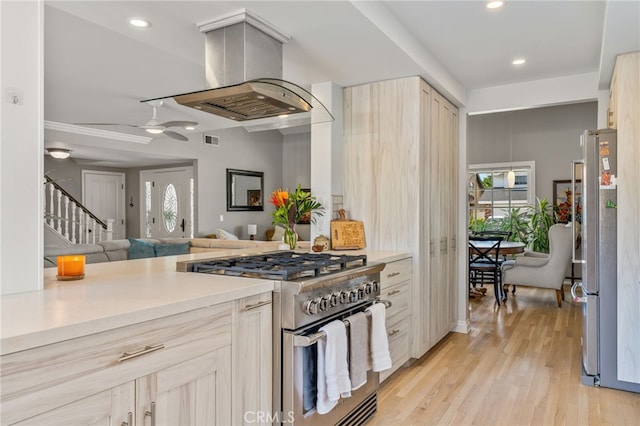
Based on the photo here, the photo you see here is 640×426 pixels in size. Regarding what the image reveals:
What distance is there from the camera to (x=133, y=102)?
527cm

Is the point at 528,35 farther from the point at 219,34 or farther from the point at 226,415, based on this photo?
the point at 226,415

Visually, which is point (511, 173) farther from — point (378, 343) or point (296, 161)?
point (378, 343)

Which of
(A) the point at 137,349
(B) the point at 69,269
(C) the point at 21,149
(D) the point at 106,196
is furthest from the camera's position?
(D) the point at 106,196

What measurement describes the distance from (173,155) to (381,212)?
524 centimetres

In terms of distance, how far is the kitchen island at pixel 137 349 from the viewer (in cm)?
108

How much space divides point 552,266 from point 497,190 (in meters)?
2.87

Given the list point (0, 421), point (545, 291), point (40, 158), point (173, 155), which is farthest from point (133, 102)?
point (545, 291)

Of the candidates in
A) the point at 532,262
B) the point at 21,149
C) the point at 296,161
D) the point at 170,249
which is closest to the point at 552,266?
the point at 532,262

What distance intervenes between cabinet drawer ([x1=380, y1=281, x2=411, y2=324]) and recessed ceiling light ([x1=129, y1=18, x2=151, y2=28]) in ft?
7.23

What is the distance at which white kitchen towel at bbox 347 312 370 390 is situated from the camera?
2115 mm

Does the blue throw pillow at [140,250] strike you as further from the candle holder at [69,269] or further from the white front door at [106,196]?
the white front door at [106,196]

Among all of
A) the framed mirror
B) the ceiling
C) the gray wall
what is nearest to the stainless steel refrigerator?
the ceiling

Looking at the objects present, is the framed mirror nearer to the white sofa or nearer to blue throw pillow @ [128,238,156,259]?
the white sofa

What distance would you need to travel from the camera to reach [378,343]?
7.63 feet
